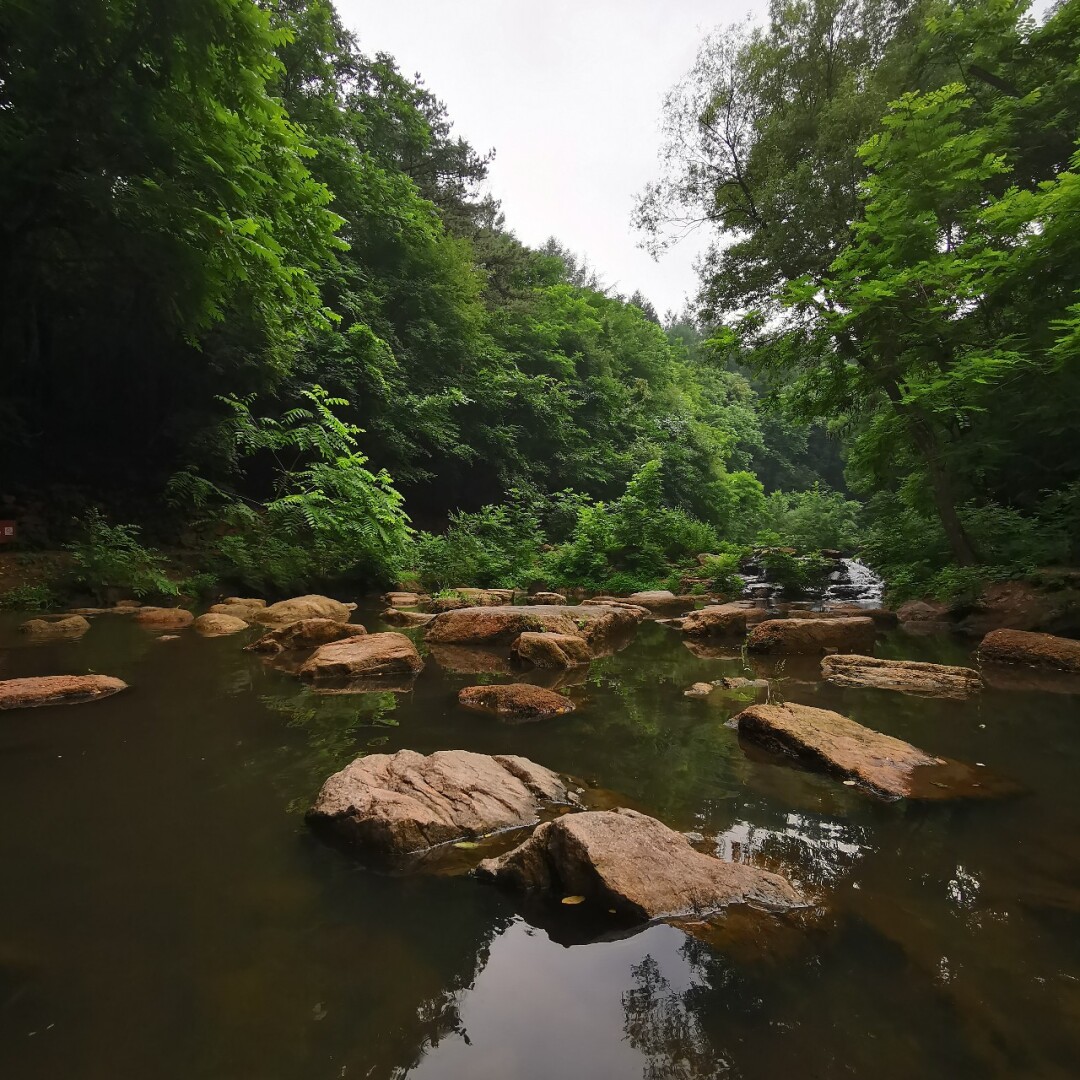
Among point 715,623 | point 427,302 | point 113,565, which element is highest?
point 427,302

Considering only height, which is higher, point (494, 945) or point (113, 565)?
point (113, 565)

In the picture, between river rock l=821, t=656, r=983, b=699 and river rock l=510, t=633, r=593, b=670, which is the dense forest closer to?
river rock l=821, t=656, r=983, b=699

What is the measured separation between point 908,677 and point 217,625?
6.55 m

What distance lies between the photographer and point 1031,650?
5.23 meters

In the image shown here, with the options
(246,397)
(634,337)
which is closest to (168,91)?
(246,397)

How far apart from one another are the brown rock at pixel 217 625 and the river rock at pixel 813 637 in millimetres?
5532

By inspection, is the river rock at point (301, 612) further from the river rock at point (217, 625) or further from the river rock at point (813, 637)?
the river rock at point (813, 637)

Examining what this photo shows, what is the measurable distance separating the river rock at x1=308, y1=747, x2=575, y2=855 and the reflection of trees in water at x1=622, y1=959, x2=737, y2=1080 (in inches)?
34.1

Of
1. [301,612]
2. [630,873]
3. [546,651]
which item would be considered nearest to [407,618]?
[301,612]

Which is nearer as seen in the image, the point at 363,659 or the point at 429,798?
the point at 429,798

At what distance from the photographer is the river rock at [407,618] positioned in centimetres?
734

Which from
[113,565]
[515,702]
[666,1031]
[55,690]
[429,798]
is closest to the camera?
[666,1031]

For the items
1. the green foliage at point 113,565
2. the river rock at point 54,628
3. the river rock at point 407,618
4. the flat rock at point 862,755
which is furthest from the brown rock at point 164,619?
the flat rock at point 862,755

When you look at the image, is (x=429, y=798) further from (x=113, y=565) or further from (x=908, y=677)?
(x=113, y=565)
